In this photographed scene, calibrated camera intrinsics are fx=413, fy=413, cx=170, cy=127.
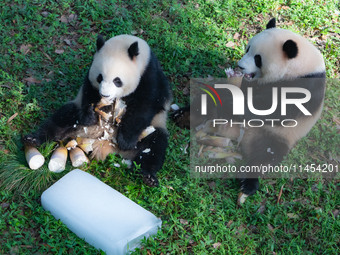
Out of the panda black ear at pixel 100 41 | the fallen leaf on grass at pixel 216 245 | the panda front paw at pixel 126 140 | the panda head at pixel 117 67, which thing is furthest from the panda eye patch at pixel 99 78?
the fallen leaf on grass at pixel 216 245

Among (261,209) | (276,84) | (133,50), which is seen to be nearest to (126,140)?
(133,50)

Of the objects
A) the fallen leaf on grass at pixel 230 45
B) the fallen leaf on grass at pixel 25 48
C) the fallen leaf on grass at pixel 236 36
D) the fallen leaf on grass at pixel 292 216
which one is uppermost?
the fallen leaf on grass at pixel 25 48

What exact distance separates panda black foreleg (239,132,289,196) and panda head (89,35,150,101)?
136 cm

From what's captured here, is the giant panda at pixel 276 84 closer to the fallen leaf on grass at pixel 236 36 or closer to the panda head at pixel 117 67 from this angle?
the panda head at pixel 117 67

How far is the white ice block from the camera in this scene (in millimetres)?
Result: 3359

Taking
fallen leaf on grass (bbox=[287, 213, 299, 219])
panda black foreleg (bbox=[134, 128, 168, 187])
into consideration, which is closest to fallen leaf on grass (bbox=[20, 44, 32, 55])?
panda black foreleg (bbox=[134, 128, 168, 187])

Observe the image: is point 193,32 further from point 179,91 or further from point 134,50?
point 134,50

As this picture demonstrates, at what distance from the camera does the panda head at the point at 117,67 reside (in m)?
3.68

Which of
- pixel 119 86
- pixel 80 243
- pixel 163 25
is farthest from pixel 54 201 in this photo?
pixel 163 25

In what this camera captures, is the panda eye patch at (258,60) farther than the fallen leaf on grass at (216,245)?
Yes

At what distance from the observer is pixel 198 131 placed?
455cm

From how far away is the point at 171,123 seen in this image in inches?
181

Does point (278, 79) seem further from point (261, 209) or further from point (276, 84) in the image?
point (261, 209)

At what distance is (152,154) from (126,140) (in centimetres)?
29
